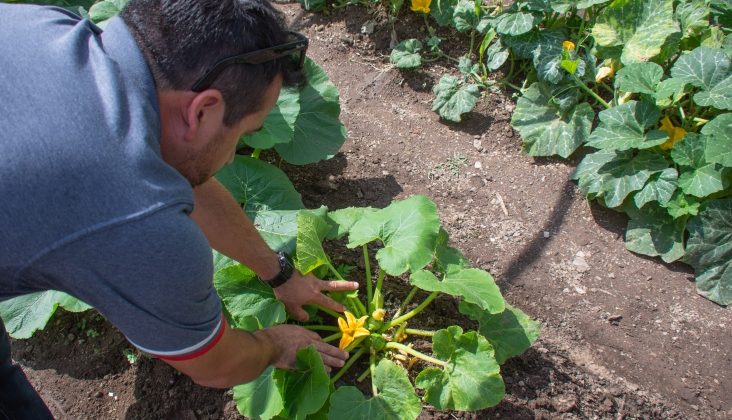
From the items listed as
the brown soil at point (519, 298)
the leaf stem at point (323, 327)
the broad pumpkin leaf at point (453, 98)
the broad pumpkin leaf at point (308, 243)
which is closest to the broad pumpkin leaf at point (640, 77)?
the brown soil at point (519, 298)

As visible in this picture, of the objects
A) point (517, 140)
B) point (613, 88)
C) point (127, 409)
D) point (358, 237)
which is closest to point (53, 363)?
point (127, 409)

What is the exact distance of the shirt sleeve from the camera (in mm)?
1320

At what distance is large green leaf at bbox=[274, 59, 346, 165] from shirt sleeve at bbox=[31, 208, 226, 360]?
1.90 m

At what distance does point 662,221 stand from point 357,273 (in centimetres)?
151

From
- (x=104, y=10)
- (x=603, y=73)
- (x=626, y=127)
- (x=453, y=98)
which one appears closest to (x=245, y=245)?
(x=104, y=10)

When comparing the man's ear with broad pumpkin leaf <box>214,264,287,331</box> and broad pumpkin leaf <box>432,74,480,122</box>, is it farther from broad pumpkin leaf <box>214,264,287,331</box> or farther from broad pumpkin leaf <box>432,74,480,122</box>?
broad pumpkin leaf <box>432,74,480,122</box>

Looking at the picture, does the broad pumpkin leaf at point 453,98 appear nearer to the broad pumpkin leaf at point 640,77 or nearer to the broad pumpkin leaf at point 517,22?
the broad pumpkin leaf at point 517,22

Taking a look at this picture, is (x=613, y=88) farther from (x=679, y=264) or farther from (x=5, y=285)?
Answer: (x=5, y=285)

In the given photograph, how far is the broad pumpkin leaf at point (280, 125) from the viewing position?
3.17 meters

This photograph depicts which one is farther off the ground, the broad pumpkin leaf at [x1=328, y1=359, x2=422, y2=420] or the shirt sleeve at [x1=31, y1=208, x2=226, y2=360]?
the shirt sleeve at [x1=31, y1=208, x2=226, y2=360]

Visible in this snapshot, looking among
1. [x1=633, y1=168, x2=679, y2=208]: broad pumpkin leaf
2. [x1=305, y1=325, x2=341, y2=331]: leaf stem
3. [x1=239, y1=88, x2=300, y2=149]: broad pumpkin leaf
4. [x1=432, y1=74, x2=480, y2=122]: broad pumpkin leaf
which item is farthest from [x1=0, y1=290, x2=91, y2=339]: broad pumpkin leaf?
[x1=633, y1=168, x2=679, y2=208]: broad pumpkin leaf

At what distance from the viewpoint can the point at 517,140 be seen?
3.74 metres

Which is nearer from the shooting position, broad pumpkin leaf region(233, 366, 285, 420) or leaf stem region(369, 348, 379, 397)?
broad pumpkin leaf region(233, 366, 285, 420)

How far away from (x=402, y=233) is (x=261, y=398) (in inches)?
32.7
